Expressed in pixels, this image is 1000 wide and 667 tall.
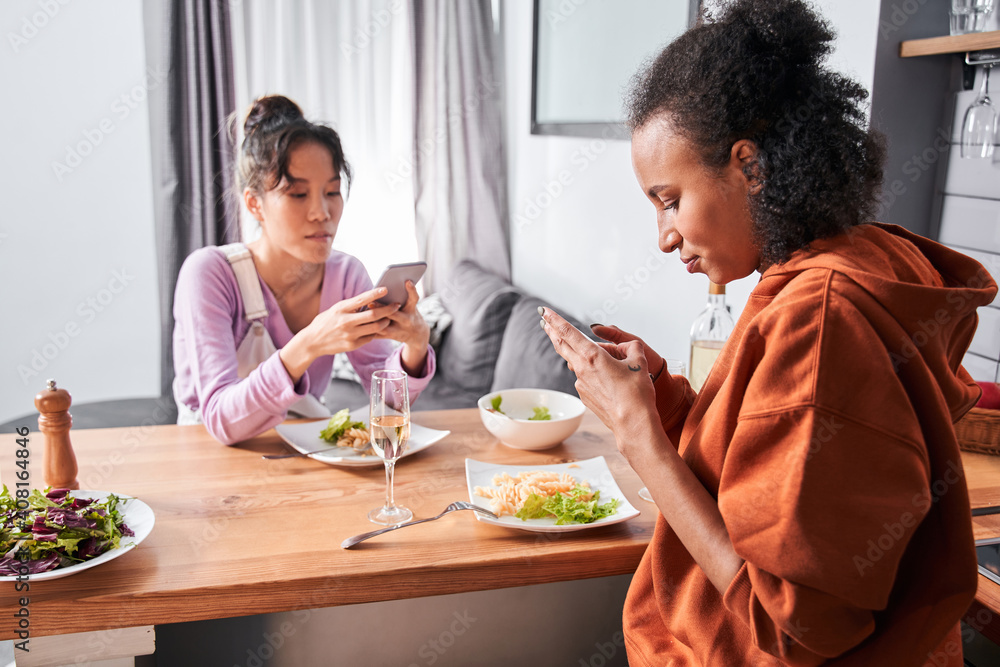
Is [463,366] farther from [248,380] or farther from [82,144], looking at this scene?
[82,144]

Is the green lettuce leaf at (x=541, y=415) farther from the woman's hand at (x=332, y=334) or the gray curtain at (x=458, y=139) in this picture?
the gray curtain at (x=458, y=139)

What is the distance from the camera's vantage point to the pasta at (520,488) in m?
1.15

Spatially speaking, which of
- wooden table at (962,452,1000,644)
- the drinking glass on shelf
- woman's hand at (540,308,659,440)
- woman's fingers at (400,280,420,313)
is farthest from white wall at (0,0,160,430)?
wooden table at (962,452,1000,644)

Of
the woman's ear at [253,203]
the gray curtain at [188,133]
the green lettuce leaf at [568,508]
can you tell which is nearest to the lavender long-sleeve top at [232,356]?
the woman's ear at [253,203]

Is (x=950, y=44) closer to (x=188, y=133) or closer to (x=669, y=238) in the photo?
(x=669, y=238)

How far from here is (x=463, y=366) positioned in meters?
3.11

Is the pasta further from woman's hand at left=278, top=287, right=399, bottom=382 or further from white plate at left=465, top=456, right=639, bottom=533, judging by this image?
woman's hand at left=278, top=287, right=399, bottom=382

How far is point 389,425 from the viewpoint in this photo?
1156 mm

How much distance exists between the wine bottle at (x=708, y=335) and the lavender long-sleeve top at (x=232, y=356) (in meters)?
0.59

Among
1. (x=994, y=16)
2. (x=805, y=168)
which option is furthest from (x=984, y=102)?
(x=805, y=168)

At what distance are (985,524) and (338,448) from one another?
1085 millimetres

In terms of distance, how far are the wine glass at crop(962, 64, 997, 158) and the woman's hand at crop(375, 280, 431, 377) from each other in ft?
3.70

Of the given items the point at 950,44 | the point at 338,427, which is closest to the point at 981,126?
the point at 950,44

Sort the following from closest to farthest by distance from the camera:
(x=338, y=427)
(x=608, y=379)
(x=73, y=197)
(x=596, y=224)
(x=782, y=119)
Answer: (x=782, y=119) → (x=608, y=379) → (x=338, y=427) → (x=596, y=224) → (x=73, y=197)
